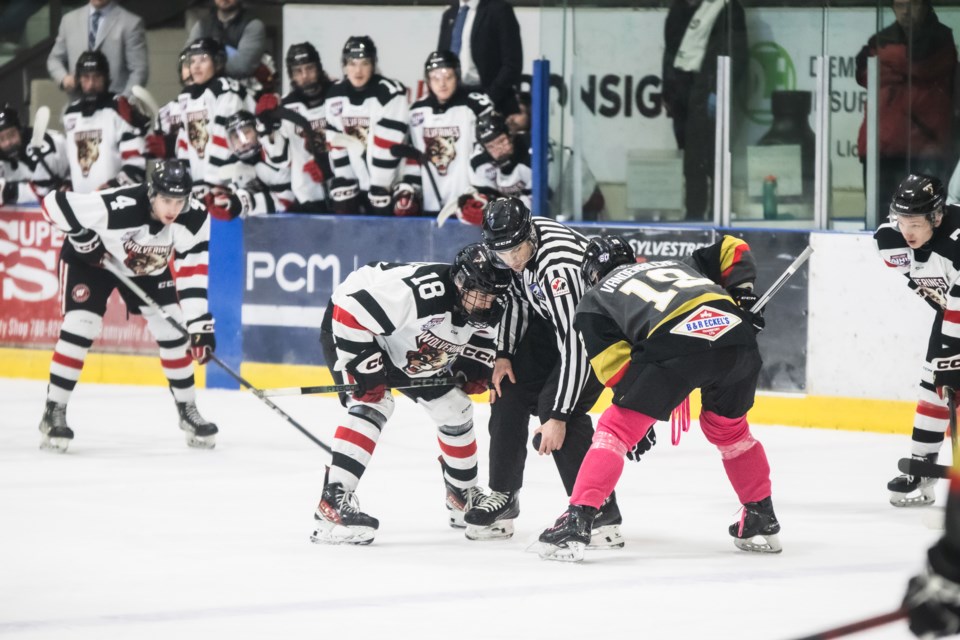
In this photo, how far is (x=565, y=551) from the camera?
436 cm

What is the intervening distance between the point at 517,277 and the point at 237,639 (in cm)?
165

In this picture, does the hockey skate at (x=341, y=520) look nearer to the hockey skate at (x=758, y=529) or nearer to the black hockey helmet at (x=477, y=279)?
the black hockey helmet at (x=477, y=279)

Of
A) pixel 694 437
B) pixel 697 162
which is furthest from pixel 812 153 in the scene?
pixel 694 437

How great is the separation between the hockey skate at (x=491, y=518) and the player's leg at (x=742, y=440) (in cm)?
68

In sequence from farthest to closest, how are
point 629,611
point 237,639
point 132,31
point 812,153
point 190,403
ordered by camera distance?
point 132,31 < point 812,153 < point 190,403 < point 629,611 < point 237,639

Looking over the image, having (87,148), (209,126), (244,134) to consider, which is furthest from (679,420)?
(87,148)

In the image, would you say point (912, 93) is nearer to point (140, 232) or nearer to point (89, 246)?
point (140, 232)

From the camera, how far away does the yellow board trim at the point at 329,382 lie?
22.2ft

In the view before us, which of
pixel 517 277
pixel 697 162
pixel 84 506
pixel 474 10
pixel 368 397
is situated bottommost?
pixel 84 506

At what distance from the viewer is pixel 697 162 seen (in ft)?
24.2

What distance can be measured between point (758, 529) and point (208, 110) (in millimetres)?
4726

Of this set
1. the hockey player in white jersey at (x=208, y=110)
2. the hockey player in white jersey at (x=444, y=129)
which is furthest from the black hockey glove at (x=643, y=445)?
the hockey player in white jersey at (x=208, y=110)

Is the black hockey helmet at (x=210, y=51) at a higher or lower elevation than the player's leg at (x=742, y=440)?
higher

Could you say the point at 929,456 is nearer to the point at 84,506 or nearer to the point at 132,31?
the point at 84,506
